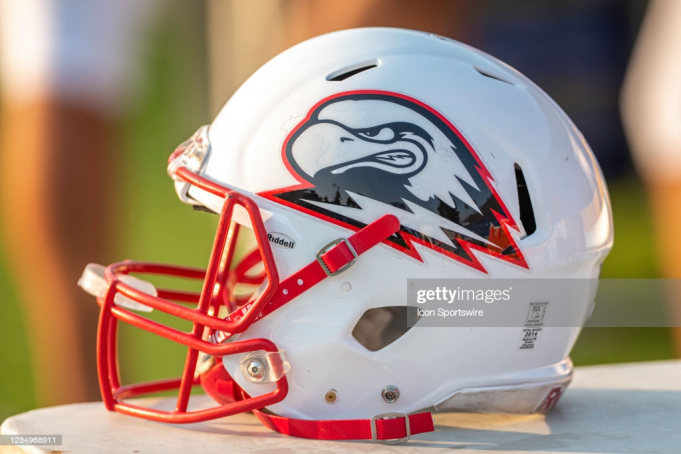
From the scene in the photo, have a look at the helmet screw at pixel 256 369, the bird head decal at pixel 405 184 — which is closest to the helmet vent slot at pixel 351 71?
the bird head decal at pixel 405 184

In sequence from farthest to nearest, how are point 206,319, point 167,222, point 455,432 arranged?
1. point 167,222
2. point 455,432
3. point 206,319

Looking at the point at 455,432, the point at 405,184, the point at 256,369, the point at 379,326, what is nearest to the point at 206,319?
the point at 256,369

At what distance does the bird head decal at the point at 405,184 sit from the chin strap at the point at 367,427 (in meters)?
0.34

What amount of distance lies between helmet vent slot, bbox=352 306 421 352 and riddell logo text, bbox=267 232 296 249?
9.2 inches

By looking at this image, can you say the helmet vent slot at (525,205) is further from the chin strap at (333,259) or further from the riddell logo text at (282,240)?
the riddell logo text at (282,240)

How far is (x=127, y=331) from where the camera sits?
545cm

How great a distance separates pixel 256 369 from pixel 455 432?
462 mm

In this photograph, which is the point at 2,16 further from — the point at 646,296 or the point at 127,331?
the point at 646,296

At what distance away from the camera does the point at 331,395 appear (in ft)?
5.03

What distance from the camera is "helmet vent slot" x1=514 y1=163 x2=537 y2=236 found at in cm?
154

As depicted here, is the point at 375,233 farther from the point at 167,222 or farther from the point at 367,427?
the point at 167,222

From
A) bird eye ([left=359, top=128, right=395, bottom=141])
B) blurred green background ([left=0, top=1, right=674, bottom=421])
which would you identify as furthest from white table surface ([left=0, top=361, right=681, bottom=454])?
blurred green background ([left=0, top=1, right=674, bottom=421])

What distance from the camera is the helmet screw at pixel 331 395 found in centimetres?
153

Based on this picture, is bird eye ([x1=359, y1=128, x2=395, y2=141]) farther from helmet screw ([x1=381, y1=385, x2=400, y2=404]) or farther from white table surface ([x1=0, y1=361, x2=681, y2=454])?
white table surface ([x1=0, y1=361, x2=681, y2=454])
